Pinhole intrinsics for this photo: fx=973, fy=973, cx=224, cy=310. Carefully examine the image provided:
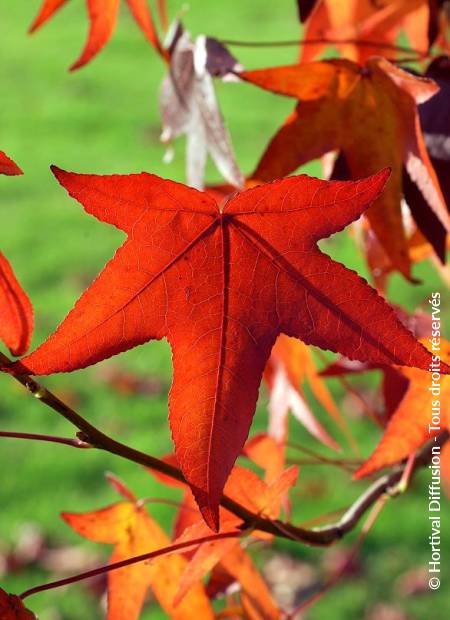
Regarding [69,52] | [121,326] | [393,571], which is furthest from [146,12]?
[69,52]

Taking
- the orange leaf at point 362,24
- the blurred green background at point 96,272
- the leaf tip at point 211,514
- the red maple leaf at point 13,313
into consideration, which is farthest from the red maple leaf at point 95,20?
the blurred green background at point 96,272

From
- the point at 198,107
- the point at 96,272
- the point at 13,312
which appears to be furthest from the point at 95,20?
the point at 96,272

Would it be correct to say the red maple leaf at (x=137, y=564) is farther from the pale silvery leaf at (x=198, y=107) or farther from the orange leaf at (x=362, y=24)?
the orange leaf at (x=362, y=24)

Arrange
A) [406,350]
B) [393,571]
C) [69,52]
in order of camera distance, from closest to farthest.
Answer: [406,350]
[393,571]
[69,52]

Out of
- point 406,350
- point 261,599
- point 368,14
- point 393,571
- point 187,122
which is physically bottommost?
point 393,571

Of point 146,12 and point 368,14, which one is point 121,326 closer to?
point 146,12

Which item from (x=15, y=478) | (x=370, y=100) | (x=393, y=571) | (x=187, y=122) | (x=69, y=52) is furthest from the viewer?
(x=69, y=52)

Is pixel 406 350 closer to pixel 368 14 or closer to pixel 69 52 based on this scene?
pixel 368 14

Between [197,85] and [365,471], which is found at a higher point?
[197,85]

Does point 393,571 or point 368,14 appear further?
point 393,571
